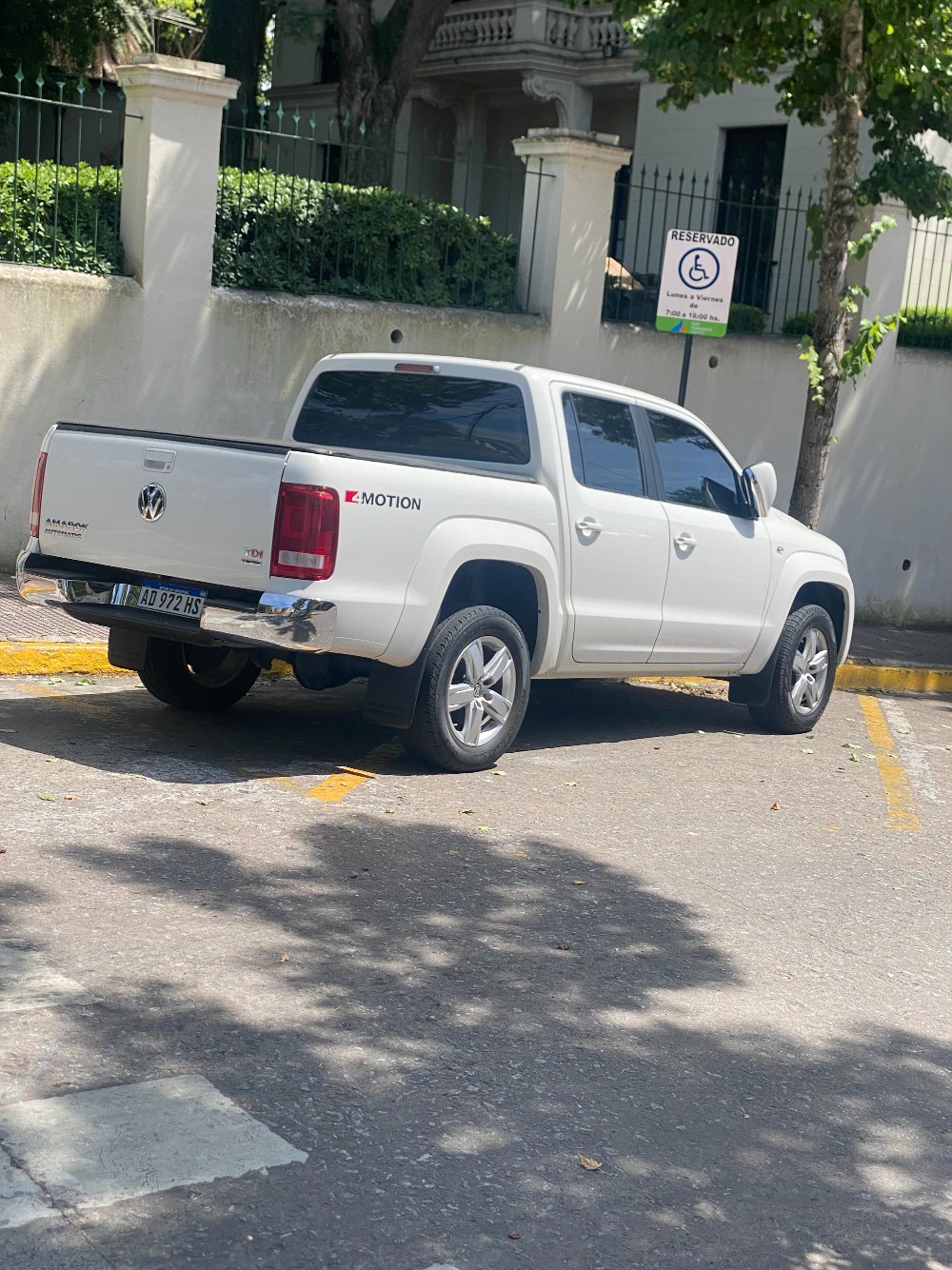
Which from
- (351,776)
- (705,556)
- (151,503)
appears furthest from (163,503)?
(705,556)

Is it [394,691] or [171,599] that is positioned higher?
[171,599]

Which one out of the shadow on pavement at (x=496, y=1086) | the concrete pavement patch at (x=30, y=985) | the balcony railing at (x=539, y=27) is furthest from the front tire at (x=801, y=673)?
the balcony railing at (x=539, y=27)

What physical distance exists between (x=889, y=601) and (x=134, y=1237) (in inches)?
555

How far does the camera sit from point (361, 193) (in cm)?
1266

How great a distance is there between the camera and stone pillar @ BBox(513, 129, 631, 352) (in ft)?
44.9

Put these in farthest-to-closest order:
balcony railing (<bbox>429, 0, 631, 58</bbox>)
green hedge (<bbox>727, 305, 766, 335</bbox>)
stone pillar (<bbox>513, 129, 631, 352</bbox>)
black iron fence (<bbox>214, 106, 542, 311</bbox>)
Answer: balcony railing (<bbox>429, 0, 631, 58</bbox>) → green hedge (<bbox>727, 305, 766, 335</bbox>) → stone pillar (<bbox>513, 129, 631, 352</bbox>) → black iron fence (<bbox>214, 106, 542, 311</bbox>)

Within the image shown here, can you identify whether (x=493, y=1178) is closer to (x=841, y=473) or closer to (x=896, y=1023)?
(x=896, y=1023)

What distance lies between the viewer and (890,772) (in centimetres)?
909

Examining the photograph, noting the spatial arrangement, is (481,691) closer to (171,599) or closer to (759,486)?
(171,599)

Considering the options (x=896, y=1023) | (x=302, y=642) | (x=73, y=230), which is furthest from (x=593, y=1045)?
(x=73, y=230)

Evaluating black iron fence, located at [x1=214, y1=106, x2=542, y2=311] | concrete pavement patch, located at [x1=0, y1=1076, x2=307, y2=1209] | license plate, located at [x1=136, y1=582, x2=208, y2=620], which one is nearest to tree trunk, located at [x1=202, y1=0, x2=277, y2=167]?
black iron fence, located at [x1=214, y1=106, x2=542, y2=311]

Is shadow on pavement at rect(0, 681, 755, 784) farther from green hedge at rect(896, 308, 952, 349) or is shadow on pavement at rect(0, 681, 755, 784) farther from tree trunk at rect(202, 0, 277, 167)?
tree trunk at rect(202, 0, 277, 167)

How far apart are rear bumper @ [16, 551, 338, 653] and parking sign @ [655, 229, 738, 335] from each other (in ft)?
19.3

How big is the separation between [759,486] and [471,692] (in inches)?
107
